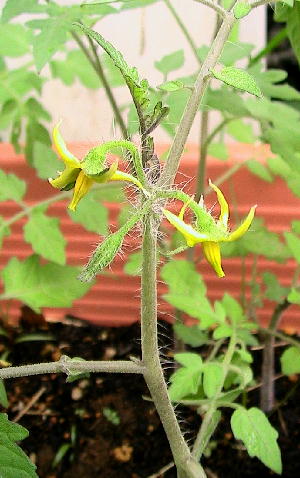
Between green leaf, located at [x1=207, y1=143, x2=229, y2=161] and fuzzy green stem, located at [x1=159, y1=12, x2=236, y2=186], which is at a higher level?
green leaf, located at [x1=207, y1=143, x2=229, y2=161]

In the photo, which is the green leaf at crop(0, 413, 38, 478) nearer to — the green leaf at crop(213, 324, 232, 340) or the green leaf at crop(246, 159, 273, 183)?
the green leaf at crop(213, 324, 232, 340)

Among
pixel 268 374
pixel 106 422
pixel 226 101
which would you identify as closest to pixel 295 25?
pixel 226 101

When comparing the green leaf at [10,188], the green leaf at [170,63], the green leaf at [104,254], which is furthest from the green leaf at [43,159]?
the green leaf at [104,254]

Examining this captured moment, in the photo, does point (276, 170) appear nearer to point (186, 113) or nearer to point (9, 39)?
point (9, 39)

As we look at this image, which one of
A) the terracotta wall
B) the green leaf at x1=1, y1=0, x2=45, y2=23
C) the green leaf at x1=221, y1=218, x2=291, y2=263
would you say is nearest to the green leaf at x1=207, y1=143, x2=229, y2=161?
the terracotta wall

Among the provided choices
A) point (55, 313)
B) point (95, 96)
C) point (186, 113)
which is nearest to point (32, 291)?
point (55, 313)
